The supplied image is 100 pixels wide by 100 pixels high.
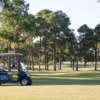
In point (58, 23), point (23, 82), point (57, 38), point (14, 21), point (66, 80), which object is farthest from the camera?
point (57, 38)

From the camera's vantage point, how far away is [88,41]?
61.0 metres

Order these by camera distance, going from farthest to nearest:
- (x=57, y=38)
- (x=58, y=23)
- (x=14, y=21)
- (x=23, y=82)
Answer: (x=57, y=38) < (x=58, y=23) < (x=14, y=21) < (x=23, y=82)

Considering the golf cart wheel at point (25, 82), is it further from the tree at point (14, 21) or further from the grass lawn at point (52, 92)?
the tree at point (14, 21)

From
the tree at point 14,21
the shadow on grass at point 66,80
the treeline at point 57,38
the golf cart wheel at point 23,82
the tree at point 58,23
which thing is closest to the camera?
the golf cart wheel at point 23,82

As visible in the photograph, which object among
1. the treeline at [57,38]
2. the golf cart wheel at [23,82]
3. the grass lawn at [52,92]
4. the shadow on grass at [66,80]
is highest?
the treeline at [57,38]

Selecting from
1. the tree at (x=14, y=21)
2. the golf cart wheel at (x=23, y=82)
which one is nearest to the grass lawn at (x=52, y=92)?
the golf cart wheel at (x=23, y=82)

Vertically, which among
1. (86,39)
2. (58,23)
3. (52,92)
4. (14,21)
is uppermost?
(58,23)

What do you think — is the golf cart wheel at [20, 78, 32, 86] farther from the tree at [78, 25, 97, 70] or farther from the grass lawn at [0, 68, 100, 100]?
the tree at [78, 25, 97, 70]

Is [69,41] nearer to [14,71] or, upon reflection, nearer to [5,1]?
[5,1]

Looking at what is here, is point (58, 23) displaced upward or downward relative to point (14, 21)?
upward

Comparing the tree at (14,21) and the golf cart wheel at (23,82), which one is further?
the tree at (14,21)

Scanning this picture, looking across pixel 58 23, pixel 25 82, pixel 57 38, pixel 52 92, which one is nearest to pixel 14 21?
pixel 58 23

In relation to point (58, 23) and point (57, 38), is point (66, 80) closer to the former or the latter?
point (58, 23)

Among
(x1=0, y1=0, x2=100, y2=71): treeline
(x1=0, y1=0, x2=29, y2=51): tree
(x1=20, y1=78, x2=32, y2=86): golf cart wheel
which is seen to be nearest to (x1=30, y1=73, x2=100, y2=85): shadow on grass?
(x1=20, y1=78, x2=32, y2=86): golf cart wheel
